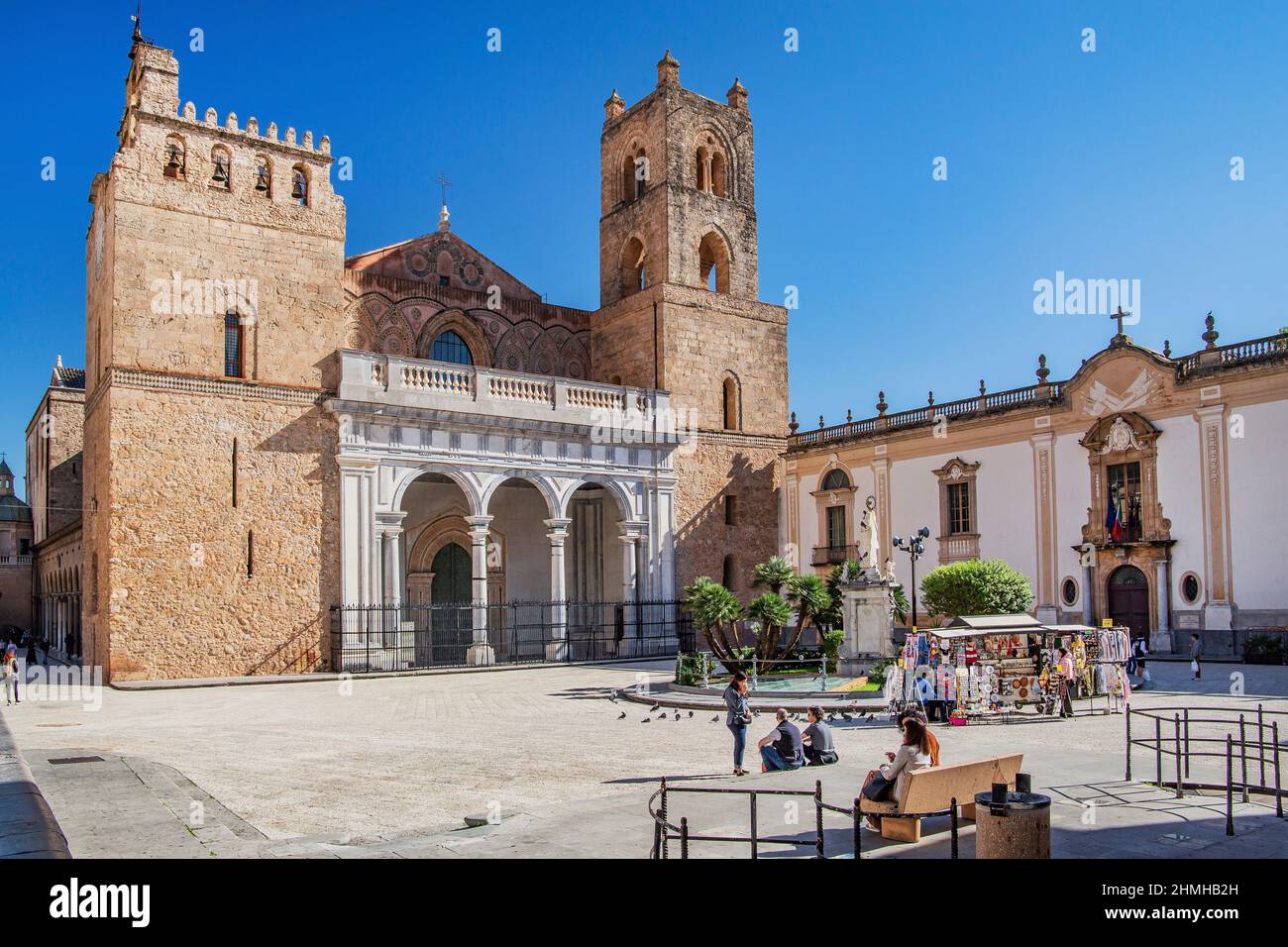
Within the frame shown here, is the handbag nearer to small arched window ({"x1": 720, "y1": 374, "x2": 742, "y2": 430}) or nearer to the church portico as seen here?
the church portico

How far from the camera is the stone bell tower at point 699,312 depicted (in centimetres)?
3225

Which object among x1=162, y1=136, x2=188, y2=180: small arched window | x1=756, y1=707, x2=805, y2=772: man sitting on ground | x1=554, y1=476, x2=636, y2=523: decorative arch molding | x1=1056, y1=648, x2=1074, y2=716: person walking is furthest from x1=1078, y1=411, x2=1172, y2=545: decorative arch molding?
x1=162, y1=136, x2=188, y2=180: small arched window

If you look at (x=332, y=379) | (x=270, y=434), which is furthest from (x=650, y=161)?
(x=270, y=434)

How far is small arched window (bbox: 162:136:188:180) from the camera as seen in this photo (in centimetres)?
2491

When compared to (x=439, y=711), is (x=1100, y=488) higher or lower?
higher

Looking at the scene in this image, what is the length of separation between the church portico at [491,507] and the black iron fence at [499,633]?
65mm

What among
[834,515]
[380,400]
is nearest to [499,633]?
[380,400]

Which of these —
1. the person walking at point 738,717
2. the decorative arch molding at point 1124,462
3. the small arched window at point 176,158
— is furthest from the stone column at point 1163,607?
the small arched window at point 176,158

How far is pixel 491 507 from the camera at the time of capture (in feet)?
105

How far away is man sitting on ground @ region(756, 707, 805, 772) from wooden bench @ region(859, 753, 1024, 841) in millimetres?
2944

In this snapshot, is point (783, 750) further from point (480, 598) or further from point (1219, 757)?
point (480, 598)
